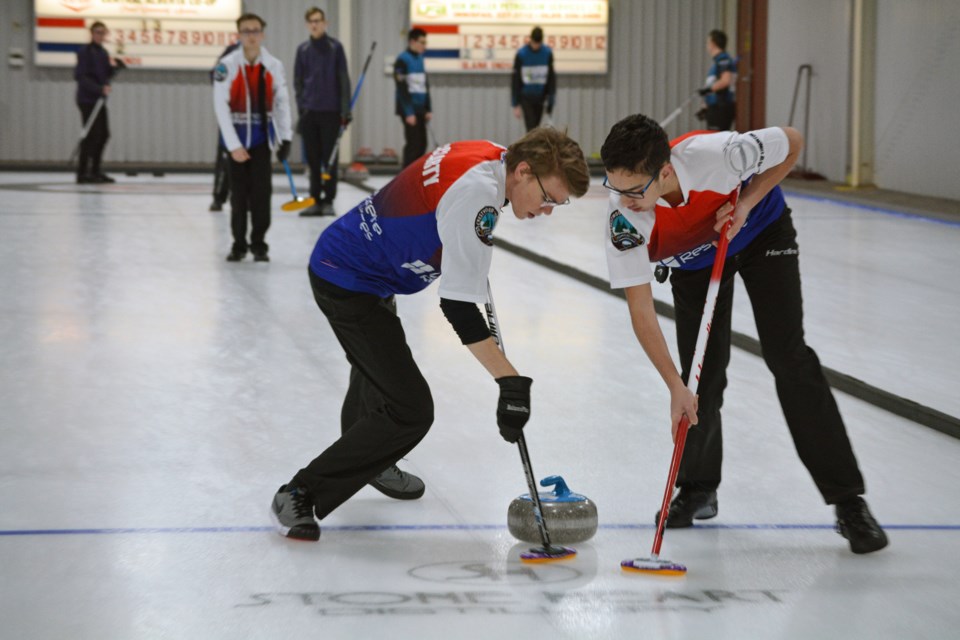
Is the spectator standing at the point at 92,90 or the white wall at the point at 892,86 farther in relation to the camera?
the spectator standing at the point at 92,90

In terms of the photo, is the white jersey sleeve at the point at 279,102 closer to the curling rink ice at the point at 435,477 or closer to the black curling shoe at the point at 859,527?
the curling rink ice at the point at 435,477

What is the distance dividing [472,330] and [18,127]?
626 inches

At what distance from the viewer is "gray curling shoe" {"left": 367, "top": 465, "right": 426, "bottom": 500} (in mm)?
3746

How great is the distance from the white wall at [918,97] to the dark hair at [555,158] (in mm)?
10699

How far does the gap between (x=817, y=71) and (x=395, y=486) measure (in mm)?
13129

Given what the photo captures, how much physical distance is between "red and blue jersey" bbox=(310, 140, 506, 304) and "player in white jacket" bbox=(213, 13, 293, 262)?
16.1 feet

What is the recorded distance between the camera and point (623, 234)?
310cm

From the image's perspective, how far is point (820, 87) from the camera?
15703mm

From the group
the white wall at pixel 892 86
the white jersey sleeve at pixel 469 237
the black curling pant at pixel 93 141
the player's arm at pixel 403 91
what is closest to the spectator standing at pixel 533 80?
the player's arm at pixel 403 91

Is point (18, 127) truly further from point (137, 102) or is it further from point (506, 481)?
point (506, 481)

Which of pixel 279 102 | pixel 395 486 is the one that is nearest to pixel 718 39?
pixel 279 102

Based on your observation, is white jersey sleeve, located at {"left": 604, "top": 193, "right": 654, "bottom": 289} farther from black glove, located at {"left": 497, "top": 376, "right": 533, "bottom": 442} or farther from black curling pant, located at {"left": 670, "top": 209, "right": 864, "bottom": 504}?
black curling pant, located at {"left": 670, "top": 209, "right": 864, "bottom": 504}

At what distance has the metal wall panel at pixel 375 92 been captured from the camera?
1753 centimetres

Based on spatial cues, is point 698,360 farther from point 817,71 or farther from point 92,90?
point 817,71
